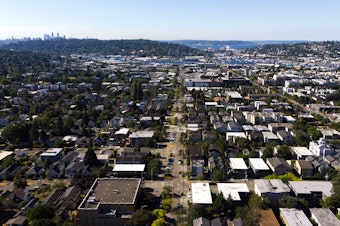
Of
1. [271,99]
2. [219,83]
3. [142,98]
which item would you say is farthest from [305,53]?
[142,98]

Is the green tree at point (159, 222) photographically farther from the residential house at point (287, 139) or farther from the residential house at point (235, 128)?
the residential house at point (235, 128)

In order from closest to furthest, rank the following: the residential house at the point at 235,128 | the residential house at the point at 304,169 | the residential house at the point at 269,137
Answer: the residential house at the point at 304,169 → the residential house at the point at 269,137 → the residential house at the point at 235,128

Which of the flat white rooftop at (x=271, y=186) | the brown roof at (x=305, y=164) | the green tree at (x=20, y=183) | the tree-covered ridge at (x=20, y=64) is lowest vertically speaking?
the green tree at (x=20, y=183)

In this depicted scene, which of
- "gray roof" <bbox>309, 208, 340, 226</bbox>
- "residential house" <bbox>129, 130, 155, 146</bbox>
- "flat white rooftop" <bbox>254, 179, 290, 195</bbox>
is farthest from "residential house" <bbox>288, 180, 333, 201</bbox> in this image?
"residential house" <bbox>129, 130, 155, 146</bbox>

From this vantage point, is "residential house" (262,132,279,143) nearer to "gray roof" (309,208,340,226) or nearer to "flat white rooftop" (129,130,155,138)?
"flat white rooftop" (129,130,155,138)

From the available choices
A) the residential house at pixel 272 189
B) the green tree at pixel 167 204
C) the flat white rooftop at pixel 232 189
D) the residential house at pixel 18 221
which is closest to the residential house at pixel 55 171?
the residential house at pixel 18 221

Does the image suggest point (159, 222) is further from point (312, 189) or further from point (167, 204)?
point (312, 189)
